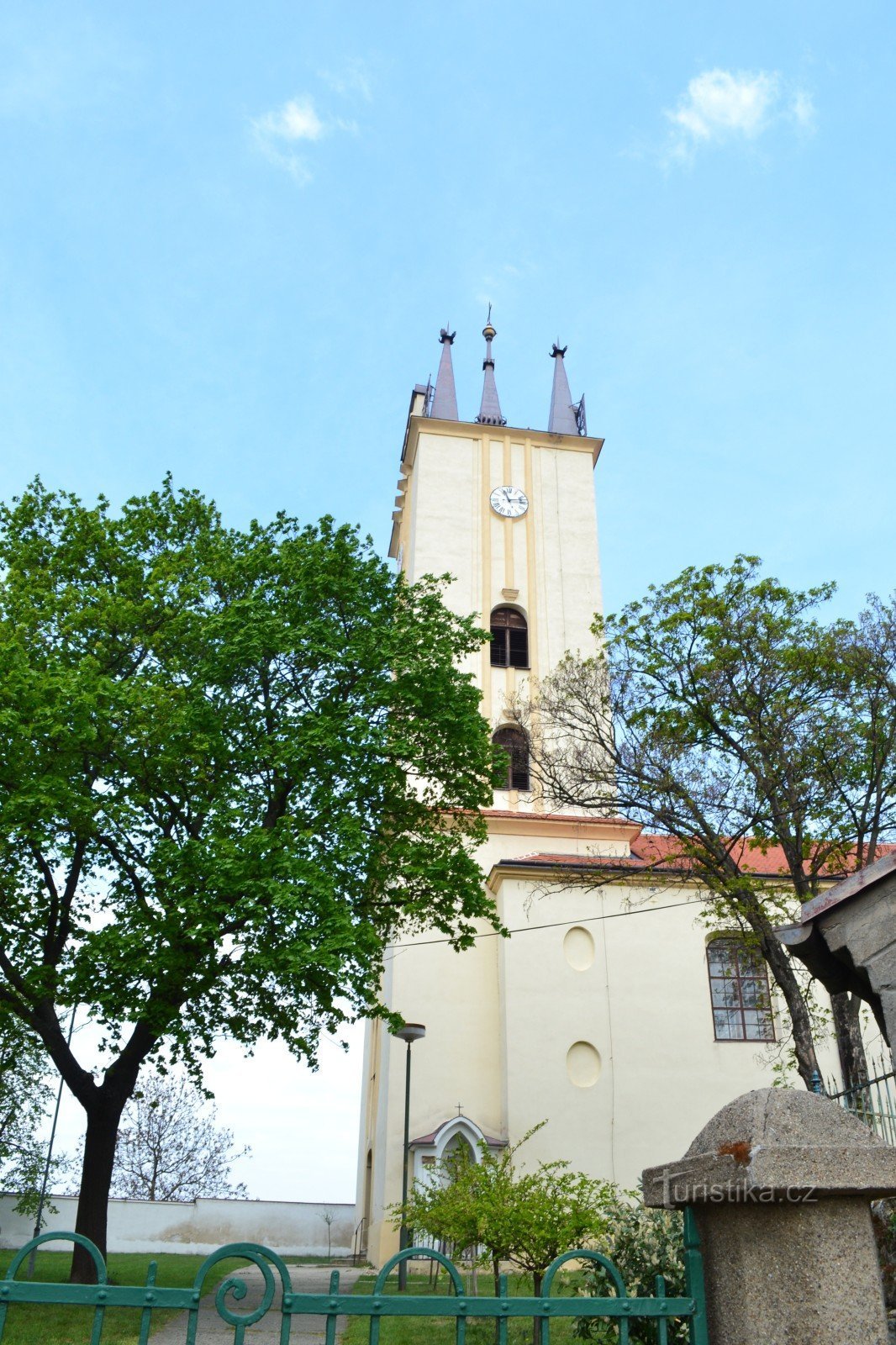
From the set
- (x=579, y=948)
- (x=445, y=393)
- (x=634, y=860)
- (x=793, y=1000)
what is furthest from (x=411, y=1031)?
(x=445, y=393)

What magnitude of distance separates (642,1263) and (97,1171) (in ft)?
35.5

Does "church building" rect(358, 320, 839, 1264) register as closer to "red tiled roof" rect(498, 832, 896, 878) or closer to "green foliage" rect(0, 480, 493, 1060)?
"red tiled roof" rect(498, 832, 896, 878)

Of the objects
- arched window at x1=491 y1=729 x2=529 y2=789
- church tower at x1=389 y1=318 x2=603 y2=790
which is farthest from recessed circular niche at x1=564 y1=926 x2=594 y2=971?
arched window at x1=491 y1=729 x2=529 y2=789

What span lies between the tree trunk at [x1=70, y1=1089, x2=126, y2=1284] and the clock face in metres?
22.0

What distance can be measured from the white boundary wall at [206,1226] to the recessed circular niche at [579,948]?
14.7 m

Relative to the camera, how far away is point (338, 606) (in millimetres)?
16875

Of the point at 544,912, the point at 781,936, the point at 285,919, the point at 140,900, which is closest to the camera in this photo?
the point at 781,936

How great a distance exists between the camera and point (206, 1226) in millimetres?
33188

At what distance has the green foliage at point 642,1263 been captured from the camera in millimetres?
5996

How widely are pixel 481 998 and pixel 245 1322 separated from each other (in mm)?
22585

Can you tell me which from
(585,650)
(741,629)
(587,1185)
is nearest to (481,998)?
(585,650)

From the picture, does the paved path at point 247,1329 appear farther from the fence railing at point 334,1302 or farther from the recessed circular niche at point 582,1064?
the recessed circular niche at point 582,1064

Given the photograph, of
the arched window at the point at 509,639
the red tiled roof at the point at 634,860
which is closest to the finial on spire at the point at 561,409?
the arched window at the point at 509,639

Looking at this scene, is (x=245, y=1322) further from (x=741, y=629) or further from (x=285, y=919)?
(x=741, y=629)
